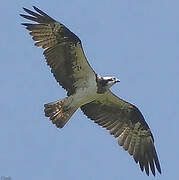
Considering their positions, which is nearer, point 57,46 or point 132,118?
point 57,46

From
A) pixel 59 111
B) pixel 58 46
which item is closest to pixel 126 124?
pixel 59 111

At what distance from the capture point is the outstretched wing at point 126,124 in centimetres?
1945

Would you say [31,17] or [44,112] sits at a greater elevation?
[31,17]

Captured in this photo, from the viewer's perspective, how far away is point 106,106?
1962cm

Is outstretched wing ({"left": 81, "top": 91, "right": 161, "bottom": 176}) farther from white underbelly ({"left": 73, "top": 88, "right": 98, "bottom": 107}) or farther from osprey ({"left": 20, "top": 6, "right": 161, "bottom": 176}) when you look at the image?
white underbelly ({"left": 73, "top": 88, "right": 98, "bottom": 107})

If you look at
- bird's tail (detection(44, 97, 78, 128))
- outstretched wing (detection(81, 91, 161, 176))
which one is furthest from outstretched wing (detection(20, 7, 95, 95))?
outstretched wing (detection(81, 91, 161, 176))

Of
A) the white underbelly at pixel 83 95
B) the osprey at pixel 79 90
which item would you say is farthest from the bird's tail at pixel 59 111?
the white underbelly at pixel 83 95

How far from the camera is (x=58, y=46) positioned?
18266mm

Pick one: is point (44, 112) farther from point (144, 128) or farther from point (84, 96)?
point (144, 128)

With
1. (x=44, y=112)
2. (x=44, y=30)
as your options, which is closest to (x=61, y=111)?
(x=44, y=112)

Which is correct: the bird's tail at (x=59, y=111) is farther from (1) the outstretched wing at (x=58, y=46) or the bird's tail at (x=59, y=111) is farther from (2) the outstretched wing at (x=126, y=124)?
(2) the outstretched wing at (x=126, y=124)

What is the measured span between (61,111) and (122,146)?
169 centimetres

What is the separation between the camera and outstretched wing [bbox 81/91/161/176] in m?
19.5

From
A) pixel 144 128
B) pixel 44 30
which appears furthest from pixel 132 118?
pixel 44 30
